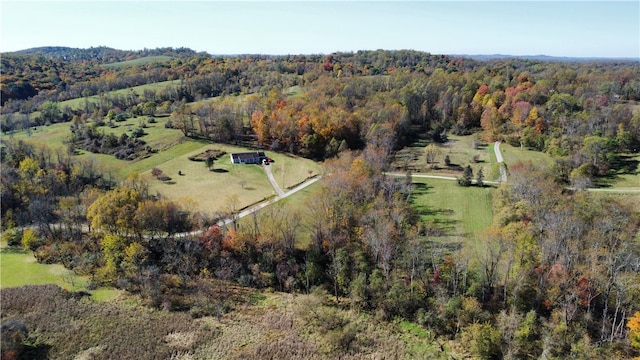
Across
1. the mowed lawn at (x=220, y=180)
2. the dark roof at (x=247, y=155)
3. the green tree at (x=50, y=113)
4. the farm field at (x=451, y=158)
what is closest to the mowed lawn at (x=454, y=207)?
the farm field at (x=451, y=158)

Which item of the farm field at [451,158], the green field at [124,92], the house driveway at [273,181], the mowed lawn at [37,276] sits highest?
the green field at [124,92]

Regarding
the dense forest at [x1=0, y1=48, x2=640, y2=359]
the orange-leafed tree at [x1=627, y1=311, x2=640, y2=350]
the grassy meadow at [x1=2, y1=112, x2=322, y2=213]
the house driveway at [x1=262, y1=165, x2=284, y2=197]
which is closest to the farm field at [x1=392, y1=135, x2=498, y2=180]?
the dense forest at [x1=0, y1=48, x2=640, y2=359]

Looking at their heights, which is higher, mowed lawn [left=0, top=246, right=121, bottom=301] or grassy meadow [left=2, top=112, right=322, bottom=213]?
grassy meadow [left=2, top=112, right=322, bottom=213]

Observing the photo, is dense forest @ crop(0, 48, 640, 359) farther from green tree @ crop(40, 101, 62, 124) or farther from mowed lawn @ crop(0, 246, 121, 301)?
green tree @ crop(40, 101, 62, 124)

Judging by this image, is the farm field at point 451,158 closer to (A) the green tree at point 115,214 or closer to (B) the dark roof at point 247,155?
(B) the dark roof at point 247,155

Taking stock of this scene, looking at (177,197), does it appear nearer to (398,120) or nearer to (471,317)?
(471,317)

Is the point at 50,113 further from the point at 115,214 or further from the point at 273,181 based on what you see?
the point at 115,214
